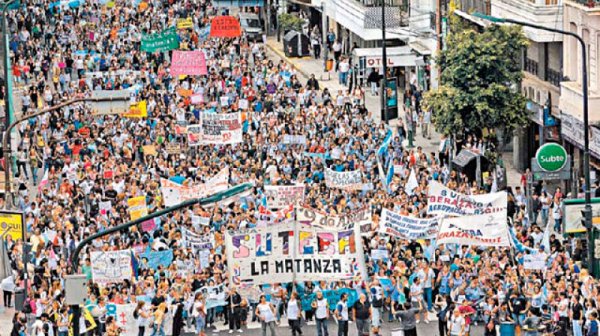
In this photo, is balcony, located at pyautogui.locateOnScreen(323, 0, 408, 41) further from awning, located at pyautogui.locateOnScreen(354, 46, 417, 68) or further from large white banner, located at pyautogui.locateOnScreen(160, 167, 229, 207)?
large white banner, located at pyautogui.locateOnScreen(160, 167, 229, 207)

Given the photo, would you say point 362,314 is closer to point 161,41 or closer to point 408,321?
point 408,321

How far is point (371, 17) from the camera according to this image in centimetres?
8044

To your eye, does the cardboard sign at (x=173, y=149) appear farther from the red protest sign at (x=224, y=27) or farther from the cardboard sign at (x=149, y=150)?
the red protest sign at (x=224, y=27)

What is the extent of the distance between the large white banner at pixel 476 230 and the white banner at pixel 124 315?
6931mm

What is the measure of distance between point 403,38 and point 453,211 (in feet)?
114

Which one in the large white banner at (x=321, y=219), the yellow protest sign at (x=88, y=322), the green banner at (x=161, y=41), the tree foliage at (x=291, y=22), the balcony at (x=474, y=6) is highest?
the balcony at (x=474, y=6)

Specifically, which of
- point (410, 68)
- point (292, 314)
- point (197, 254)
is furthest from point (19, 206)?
point (410, 68)

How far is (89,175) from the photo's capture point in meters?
55.7

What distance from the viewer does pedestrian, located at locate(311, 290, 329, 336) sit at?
42.2 m

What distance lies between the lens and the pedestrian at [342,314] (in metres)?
42.0

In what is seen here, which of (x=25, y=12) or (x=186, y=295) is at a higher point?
(x=25, y=12)

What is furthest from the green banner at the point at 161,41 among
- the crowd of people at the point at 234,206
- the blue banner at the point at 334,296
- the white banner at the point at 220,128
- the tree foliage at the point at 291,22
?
the blue banner at the point at 334,296

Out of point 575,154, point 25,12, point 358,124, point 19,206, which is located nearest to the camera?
point 19,206

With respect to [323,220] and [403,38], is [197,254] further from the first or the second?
[403,38]
